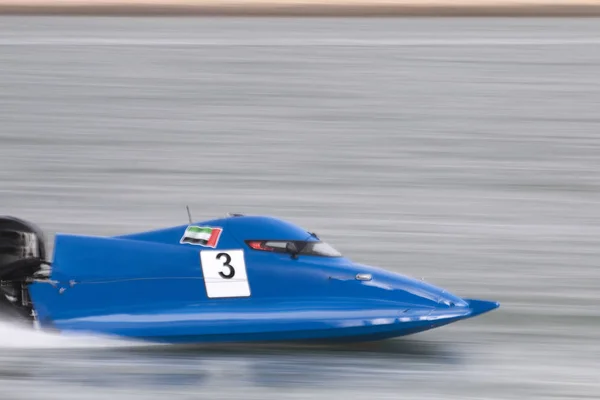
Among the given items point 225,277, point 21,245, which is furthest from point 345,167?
point 225,277

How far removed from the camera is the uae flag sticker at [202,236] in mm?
7297

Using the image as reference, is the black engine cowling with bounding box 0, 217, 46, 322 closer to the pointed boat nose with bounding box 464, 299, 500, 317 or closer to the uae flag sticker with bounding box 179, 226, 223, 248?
the uae flag sticker with bounding box 179, 226, 223, 248

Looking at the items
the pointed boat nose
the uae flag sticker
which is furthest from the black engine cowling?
the pointed boat nose

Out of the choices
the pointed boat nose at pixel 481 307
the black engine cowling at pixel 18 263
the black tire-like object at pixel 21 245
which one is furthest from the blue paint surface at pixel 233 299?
the black tire-like object at pixel 21 245

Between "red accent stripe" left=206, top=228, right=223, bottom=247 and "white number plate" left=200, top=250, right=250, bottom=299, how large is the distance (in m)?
0.11

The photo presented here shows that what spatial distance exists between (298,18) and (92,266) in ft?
76.5

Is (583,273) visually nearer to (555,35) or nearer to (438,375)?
(438,375)

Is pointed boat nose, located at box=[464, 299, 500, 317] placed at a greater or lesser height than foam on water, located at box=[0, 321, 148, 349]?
greater

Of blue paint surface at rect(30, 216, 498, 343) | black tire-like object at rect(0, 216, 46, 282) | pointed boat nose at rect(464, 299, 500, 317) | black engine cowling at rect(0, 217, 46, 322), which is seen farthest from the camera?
black tire-like object at rect(0, 216, 46, 282)

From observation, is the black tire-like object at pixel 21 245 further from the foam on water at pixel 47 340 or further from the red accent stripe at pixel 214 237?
the red accent stripe at pixel 214 237

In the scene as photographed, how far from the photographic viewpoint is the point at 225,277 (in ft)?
23.6

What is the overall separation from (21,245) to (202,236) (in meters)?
1.58

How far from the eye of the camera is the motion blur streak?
715 centimetres

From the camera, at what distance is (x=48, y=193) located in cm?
1298
